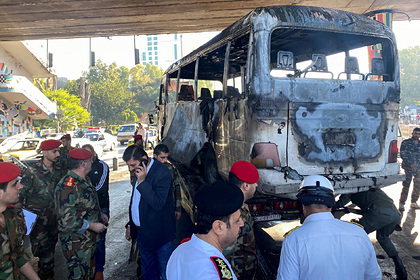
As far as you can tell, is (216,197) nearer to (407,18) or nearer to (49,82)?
(407,18)

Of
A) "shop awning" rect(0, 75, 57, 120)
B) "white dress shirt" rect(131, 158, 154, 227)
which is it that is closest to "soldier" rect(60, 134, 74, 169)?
"white dress shirt" rect(131, 158, 154, 227)

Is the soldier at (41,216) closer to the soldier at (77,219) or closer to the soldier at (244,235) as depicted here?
the soldier at (77,219)

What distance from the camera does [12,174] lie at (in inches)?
101

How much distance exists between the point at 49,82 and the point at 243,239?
60.0m

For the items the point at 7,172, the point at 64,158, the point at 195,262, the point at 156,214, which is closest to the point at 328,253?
the point at 195,262

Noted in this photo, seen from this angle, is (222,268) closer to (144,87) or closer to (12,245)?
(12,245)

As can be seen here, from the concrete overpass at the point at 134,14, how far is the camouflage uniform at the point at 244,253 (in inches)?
291

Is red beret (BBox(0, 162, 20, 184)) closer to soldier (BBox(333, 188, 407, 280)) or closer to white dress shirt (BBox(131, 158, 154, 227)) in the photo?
white dress shirt (BBox(131, 158, 154, 227))

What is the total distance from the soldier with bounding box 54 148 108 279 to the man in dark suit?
506 mm

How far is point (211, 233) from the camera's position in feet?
5.28

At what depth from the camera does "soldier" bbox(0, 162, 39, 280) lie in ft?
8.16

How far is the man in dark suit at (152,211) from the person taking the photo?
337 centimetres

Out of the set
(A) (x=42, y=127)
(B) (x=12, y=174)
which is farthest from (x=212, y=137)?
(A) (x=42, y=127)

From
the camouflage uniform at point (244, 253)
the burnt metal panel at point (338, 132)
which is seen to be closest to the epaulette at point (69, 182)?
the camouflage uniform at point (244, 253)
